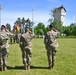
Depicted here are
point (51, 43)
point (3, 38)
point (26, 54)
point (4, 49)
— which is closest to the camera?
point (3, 38)

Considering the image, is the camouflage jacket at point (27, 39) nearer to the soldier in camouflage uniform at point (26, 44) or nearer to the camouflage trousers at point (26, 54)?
the soldier in camouflage uniform at point (26, 44)

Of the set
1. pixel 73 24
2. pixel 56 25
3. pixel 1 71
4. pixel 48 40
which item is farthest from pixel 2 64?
pixel 73 24

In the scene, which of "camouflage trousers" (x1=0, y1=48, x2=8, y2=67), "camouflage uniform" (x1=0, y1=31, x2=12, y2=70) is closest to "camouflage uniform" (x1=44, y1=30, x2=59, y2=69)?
"camouflage uniform" (x1=0, y1=31, x2=12, y2=70)

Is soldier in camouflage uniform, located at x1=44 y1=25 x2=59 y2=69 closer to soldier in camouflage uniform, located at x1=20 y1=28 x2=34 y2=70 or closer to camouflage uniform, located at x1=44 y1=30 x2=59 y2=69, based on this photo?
camouflage uniform, located at x1=44 y1=30 x2=59 y2=69

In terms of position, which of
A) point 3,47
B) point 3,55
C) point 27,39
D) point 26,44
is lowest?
point 3,55

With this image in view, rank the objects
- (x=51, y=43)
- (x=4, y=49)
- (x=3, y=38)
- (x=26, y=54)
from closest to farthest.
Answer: (x=3, y=38) → (x=4, y=49) → (x=26, y=54) → (x=51, y=43)

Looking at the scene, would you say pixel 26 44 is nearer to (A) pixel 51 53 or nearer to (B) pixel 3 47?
(B) pixel 3 47

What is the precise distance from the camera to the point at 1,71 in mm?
15344

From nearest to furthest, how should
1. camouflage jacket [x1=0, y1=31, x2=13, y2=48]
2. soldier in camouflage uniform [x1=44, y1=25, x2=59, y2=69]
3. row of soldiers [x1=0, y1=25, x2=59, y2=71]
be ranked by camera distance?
camouflage jacket [x1=0, y1=31, x2=13, y2=48] < row of soldiers [x1=0, y1=25, x2=59, y2=71] < soldier in camouflage uniform [x1=44, y1=25, x2=59, y2=69]

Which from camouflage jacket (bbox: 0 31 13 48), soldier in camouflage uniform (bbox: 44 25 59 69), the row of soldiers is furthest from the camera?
soldier in camouflage uniform (bbox: 44 25 59 69)

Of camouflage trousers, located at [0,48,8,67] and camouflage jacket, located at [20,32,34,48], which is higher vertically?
camouflage jacket, located at [20,32,34,48]

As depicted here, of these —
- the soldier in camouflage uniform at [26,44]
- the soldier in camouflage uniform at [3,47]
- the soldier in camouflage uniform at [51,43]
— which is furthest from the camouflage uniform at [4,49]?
the soldier in camouflage uniform at [51,43]

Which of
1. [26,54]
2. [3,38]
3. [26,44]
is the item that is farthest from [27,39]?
[3,38]

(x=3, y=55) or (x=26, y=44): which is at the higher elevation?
(x=26, y=44)
